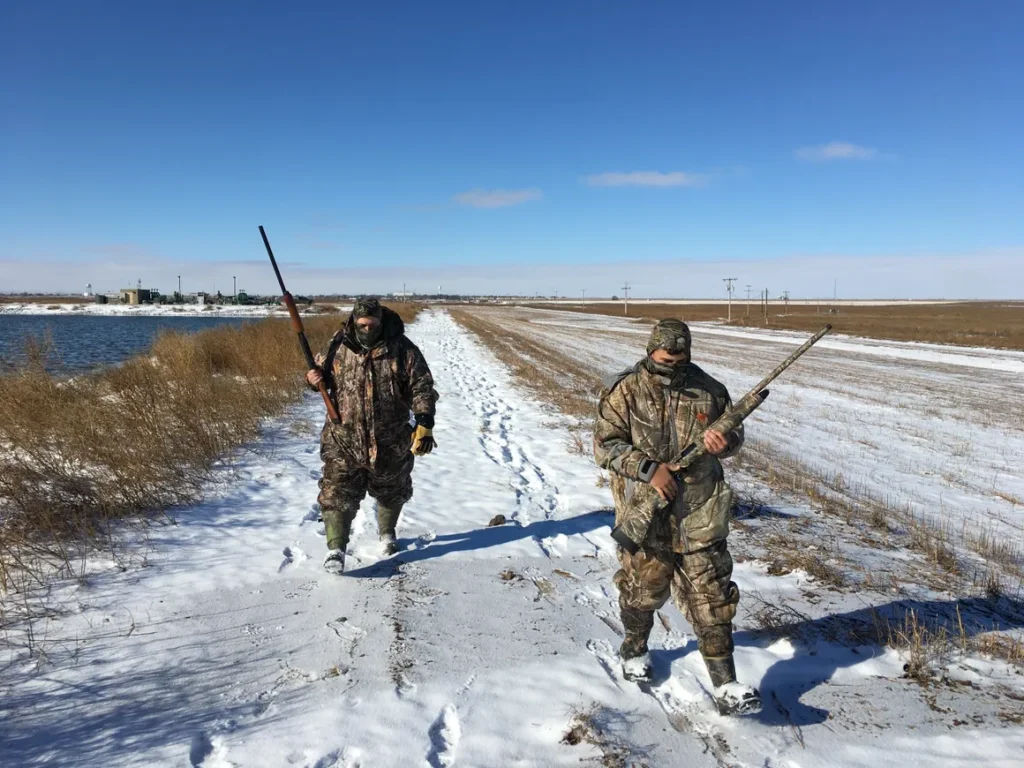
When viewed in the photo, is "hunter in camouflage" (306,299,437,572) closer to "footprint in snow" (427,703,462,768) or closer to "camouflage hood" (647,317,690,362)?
"footprint in snow" (427,703,462,768)

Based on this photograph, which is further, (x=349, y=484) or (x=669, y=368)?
(x=349, y=484)

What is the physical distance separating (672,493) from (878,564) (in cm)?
311

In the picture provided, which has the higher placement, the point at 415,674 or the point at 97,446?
the point at 97,446

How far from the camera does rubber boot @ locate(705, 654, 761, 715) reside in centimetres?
285

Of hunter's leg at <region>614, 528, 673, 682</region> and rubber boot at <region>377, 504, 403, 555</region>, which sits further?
rubber boot at <region>377, 504, 403, 555</region>

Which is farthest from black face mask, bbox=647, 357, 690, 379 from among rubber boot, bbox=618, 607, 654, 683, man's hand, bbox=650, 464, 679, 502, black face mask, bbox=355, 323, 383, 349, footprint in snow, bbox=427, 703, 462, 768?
black face mask, bbox=355, 323, 383, 349

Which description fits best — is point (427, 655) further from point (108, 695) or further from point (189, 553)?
point (189, 553)

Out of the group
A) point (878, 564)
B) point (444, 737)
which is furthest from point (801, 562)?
point (444, 737)

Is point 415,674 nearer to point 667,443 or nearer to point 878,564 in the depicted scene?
point 667,443

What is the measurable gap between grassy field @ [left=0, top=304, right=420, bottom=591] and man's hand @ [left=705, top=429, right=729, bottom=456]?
434cm

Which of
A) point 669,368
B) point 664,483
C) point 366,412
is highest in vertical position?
point 669,368

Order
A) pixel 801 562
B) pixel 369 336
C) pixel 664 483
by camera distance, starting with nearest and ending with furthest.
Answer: pixel 664 483 < pixel 369 336 < pixel 801 562

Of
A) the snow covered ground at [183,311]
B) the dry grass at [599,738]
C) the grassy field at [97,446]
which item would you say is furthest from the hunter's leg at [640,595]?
the snow covered ground at [183,311]

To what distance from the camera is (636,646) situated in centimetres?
328
